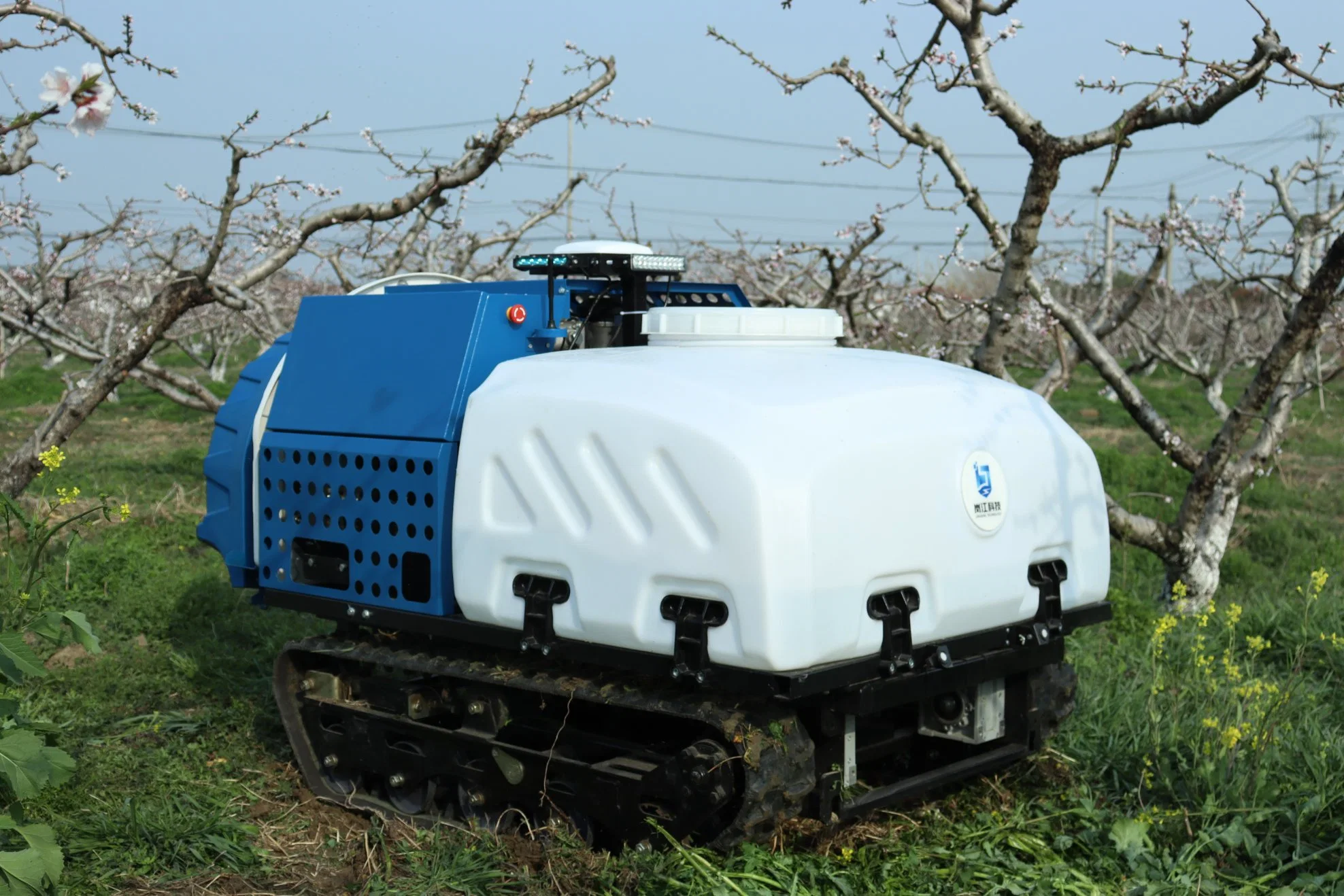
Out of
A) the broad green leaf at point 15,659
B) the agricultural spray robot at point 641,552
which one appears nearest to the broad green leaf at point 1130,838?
the agricultural spray robot at point 641,552

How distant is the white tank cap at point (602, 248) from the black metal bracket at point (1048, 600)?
162 cm

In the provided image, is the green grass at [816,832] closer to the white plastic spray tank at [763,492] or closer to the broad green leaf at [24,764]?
the broad green leaf at [24,764]

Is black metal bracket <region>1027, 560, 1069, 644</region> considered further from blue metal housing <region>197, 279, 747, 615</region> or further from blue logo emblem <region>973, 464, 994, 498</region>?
blue metal housing <region>197, 279, 747, 615</region>

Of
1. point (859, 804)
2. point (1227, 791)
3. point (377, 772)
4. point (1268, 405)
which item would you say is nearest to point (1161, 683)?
point (1227, 791)

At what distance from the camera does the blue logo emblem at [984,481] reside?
150 inches

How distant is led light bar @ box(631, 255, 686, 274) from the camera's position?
14.5 ft

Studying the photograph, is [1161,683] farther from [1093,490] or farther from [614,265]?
[614,265]

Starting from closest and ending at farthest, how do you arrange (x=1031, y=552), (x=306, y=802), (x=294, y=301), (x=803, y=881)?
(x=803, y=881), (x=1031, y=552), (x=306, y=802), (x=294, y=301)

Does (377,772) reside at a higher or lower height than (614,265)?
lower

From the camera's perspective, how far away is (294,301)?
24.2 meters

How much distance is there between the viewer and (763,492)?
332cm

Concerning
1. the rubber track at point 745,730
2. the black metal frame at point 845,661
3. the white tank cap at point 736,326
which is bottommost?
the rubber track at point 745,730

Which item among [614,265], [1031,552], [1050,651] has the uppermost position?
[614,265]

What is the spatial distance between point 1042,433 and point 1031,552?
0.38 meters
